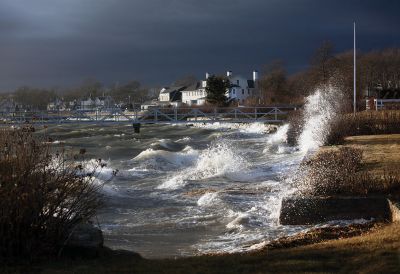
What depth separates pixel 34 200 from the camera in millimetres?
8852

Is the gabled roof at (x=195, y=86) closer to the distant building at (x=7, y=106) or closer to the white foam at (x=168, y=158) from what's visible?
the distant building at (x=7, y=106)

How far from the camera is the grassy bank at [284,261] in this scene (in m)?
7.89

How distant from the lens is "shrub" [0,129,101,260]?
8.75 metres

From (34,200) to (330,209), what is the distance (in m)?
7.09

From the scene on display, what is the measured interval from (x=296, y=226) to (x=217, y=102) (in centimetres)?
8017

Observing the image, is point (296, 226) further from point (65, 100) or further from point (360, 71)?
point (65, 100)

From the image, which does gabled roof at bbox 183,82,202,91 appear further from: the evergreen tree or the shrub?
the shrub

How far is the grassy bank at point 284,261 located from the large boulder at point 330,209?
9.22ft

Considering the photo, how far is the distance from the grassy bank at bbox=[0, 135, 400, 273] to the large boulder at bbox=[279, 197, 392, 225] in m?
2.81

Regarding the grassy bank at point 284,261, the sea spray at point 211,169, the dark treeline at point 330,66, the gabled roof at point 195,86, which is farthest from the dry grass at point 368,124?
the gabled roof at point 195,86

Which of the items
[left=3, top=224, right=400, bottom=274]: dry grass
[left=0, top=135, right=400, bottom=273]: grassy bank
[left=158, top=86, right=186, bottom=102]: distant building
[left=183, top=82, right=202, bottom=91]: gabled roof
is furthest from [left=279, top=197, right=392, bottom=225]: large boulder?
[left=158, top=86, right=186, bottom=102]: distant building

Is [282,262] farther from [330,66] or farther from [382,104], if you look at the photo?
[330,66]

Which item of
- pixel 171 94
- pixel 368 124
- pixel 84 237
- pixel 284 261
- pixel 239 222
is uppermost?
pixel 171 94

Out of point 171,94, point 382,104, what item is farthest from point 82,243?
point 171,94
